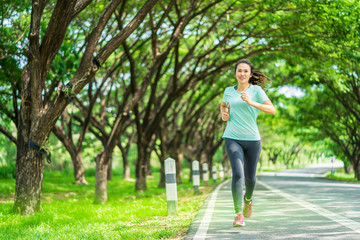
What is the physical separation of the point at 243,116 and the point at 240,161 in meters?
0.54

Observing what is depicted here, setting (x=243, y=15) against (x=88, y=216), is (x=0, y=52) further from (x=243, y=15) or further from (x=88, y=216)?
(x=243, y=15)

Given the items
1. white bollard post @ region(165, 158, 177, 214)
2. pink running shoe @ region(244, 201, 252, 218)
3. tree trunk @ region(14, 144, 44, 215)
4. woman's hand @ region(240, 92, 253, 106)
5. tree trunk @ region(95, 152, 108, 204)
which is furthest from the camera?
tree trunk @ region(95, 152, 108, 204)

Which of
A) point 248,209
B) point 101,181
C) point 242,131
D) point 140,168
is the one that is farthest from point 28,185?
point 140,168

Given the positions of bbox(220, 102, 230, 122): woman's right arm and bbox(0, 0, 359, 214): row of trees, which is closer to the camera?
bbox(220, 102, 230, 122): woman's right arm

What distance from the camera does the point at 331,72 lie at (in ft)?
45.0

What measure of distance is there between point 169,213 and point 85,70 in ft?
10.5

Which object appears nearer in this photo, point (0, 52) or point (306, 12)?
point (0, 52)

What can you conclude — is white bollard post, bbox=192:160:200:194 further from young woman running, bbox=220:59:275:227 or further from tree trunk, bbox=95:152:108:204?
young woman running, bbox=220:59:275:227

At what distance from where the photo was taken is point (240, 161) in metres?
4.89

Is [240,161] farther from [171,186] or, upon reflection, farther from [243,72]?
[171,186]

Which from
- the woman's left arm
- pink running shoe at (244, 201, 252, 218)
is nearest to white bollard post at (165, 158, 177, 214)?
pink running shoe at (244, 201, 252, 218)

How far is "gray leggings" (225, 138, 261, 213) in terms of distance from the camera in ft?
16.1

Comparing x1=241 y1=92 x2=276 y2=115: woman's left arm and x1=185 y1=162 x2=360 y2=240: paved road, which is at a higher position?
x1=241 y1=92 x2=276 y2=115: woman's left arm

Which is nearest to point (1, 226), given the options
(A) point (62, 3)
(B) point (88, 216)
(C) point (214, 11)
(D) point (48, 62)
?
(B) point (88, 216)
